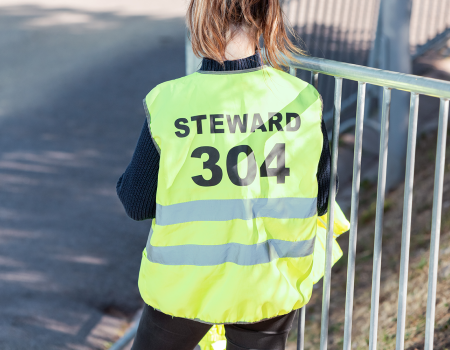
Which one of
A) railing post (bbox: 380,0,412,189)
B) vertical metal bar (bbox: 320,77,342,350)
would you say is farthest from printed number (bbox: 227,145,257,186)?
railing post (bbox: 380,0,412,189)

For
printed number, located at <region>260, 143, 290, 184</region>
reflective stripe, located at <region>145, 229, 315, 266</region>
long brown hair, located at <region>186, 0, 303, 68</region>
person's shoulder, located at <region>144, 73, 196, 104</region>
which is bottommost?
reflective stripe, located at <region>145, 229, 315, 266</region>

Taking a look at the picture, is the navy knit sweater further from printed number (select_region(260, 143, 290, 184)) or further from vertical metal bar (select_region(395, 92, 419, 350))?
vertical metal bar (select_region(395, 92, 419, 350))

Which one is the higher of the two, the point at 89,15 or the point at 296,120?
the point at 296,120

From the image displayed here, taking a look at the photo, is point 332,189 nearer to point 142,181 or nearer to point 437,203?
point 437,203

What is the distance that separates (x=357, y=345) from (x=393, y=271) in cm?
75

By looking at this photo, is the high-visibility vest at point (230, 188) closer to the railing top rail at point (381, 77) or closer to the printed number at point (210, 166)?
the printed number at point (210, 166)

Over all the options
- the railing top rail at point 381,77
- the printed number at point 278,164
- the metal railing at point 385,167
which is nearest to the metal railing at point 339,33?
the railing top rail at point 381,77

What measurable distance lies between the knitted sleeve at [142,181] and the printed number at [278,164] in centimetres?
32

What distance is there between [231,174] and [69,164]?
3.92 metres

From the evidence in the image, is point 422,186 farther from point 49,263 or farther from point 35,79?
point 35,79

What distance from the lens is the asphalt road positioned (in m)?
3.41

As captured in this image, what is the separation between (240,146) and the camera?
59.8 inches

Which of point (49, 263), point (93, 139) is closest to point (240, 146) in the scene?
point (49, 263)

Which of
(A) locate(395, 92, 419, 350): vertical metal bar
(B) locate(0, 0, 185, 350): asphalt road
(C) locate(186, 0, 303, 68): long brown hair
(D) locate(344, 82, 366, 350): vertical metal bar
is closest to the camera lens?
(C) locate(186, 0, 303, 68): long brown hair
